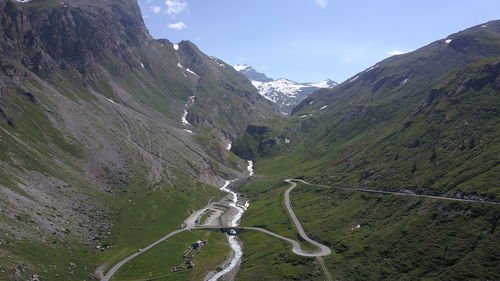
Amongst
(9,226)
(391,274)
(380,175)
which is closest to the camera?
(391,274)

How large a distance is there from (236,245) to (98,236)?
5265 centimetres

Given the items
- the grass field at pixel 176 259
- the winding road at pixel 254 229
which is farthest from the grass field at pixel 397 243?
the grass field at pixel 176 259

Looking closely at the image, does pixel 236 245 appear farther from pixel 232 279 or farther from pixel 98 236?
pixel 98 236

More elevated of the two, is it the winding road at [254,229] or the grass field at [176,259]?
the winding road at [254,229]

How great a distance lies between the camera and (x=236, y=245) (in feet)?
525

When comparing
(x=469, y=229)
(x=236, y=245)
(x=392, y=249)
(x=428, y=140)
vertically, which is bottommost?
(x=236, y=245)

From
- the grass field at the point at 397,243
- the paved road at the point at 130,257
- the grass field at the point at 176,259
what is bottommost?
the grass field at the point at 176,259

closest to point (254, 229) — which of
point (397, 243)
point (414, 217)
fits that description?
point (397, 243)

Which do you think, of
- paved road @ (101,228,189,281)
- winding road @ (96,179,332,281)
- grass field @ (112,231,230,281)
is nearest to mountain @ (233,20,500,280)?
winding road @ (96,179,332,281)

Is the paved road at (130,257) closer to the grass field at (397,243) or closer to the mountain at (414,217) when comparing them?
the grass field at (397,243)

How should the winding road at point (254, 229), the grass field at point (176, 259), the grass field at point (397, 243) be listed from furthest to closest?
the grass field at point (176, 259) < the winding road at point (254, 229) < the grass field at point (397, 243)

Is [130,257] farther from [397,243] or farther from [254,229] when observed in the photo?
[397,243]

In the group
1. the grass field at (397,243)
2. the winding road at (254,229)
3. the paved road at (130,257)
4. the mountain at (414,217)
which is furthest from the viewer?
the winding road at (254,229)

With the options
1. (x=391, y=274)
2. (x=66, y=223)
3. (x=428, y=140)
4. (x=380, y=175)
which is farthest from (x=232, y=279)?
(x=428, y=140)
